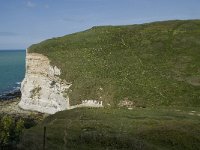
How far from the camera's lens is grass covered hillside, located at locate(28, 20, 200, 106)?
3100 inches

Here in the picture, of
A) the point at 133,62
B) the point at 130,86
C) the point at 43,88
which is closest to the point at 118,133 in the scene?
the point at 130,86

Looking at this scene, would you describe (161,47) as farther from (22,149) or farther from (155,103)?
(22,149)

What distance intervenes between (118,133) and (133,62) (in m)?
53.6

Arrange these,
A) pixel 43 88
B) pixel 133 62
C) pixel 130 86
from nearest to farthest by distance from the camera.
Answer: pixel 130 86 → pixel 133 62 → pixel 43 88

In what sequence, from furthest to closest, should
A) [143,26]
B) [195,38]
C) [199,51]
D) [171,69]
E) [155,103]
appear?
1. [143,26]
2. [195,38]
3. [199,51]
4. [171,69]
5. [155,103]

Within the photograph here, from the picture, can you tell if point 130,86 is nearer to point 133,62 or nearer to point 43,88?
point 133,62

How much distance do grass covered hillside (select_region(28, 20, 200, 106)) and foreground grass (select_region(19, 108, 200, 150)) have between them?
929 inches

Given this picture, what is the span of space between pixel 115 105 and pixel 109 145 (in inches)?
1420

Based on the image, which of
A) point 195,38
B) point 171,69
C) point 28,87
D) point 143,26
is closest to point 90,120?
point 171,69

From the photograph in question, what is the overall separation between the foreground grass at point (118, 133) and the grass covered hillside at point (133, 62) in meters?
23.6

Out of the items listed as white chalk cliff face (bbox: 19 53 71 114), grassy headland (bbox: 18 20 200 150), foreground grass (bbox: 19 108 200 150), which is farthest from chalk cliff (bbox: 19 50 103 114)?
foreground grass (bbox: 19 108 200 150)

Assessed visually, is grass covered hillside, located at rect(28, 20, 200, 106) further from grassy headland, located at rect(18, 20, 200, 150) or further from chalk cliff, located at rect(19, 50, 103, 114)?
chalk cliff, located at rect(19, 50, 103, 114)

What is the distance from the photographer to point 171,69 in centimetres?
9006

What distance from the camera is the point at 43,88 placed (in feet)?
319
